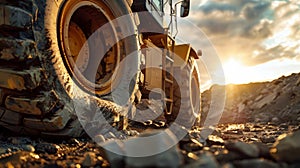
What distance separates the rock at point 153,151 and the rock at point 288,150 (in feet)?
1.27

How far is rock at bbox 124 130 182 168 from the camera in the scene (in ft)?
2.92

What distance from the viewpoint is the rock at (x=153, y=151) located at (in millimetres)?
889

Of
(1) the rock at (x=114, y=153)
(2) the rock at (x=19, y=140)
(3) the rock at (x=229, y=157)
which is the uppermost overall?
(3) the rock at (x=229, y=157)

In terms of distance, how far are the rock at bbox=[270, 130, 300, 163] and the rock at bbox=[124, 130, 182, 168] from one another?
39 cm

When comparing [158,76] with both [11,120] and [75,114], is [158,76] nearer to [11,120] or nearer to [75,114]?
[75,114]

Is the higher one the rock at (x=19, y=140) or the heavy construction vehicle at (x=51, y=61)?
the heavy construction vehicle at (x=51, y=61)

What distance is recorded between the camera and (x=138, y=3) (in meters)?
3.52

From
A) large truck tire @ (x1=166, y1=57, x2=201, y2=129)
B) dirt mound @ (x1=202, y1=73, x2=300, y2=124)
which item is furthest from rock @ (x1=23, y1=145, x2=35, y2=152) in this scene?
dirt mound @ (x1=202, y1=73, x2=300, y2=124)

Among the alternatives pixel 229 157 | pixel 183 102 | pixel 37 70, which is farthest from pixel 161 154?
pixel 183 102

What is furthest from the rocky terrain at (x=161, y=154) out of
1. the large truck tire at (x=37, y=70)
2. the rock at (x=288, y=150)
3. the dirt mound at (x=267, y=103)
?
the dirt mound at (x=267, y=103)

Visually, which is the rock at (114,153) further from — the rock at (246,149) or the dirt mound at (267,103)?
the dirt mound at (267,103)

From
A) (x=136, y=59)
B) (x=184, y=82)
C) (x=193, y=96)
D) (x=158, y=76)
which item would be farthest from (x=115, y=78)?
(x=193, y=96)

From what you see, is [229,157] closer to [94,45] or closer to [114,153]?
[114,153]

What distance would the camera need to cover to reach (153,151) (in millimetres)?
998
